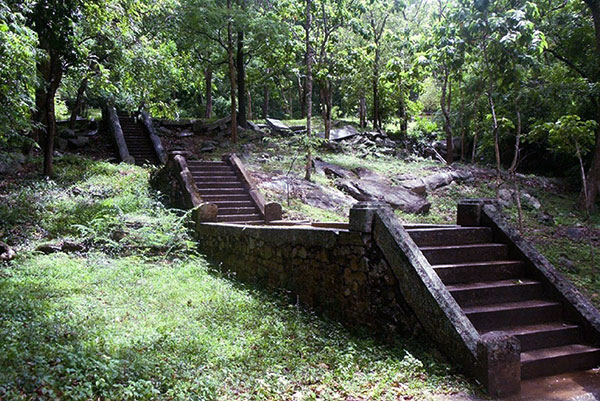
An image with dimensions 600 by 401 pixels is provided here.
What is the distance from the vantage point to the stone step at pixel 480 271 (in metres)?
5.09

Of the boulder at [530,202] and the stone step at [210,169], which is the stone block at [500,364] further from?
the boulder at [530,202]

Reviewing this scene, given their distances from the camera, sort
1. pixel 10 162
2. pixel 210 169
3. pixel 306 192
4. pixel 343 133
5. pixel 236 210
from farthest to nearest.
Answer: pixel 343 133 < pixel 306 192 < pixel 10 162 < pixel 210 169 < pixel 236 210

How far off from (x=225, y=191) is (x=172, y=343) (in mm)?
7267

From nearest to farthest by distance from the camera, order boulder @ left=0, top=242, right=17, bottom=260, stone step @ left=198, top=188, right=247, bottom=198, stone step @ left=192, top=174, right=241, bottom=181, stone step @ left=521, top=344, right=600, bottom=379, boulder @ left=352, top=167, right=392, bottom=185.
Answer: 1. stone step @ left=521, top=344, right=600, bottom=379
2. boulder @ left=0, top=242, right=17, bottom=260
3. stone step @ left=198, top=188, right=247, bottom=198
4. stone step @ left=192, top=174, right=241, bottom=181
5. boulder @ left=352, top=167, right=392, bottom=185

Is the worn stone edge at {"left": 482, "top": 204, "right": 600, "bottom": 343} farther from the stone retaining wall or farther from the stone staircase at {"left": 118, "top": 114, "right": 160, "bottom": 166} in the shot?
the stone staircase at {"left": 118, "top": 114, "right": 160, "bottom": 166}

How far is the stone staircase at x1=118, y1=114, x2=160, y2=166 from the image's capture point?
1697 cm

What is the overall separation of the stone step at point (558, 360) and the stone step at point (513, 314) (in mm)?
379

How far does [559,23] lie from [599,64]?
237 centimetres

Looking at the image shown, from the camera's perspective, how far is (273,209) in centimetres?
995

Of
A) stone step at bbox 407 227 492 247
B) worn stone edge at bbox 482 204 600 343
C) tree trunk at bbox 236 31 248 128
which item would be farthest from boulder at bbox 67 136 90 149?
worn stone edge at bbox 482 204 600 343

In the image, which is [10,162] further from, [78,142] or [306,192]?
[306,192]

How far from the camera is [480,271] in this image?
5273 millimetres

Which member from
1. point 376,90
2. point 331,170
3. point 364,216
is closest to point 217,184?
point 331,170

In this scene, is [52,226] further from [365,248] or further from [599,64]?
[599,64]
